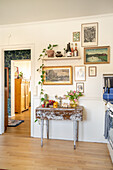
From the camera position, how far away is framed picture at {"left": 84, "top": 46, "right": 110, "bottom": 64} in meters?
3.35

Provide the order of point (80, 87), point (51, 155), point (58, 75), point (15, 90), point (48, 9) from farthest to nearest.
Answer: point (15, 90), point (58, 75), point (80, 87), point (48, 9), point (51, 155)

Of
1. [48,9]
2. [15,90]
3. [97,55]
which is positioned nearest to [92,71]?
[97,55]

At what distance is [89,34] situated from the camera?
136 inches

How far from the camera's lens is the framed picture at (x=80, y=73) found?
3.48 m

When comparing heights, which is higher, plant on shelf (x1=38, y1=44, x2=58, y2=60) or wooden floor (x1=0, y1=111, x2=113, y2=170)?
plant on shelf (x1=38, y1=44, x2=58, y2=60)

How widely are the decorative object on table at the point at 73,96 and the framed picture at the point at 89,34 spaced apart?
1134mm

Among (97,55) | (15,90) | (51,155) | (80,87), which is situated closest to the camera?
(51,155)

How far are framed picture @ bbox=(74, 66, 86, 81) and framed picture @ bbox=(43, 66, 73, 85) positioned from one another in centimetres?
14

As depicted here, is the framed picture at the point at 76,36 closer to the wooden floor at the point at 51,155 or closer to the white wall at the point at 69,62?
the white wall at the point at 69,62

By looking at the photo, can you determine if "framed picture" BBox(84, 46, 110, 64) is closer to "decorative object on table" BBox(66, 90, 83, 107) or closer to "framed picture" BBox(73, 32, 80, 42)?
"framed picture" BBox(73, 32, 80, 42)

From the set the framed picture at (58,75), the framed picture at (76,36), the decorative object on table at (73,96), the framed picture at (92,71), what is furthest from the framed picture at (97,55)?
the decorative object on table at (73,96)

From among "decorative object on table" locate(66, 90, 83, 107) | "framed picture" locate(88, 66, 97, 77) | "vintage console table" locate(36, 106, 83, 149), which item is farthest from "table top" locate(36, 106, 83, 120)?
"framed picture" locate(88, 66, 97, 77)

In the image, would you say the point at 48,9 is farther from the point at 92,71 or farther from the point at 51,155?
the point at 51,155

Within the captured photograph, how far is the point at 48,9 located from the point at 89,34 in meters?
1.08
